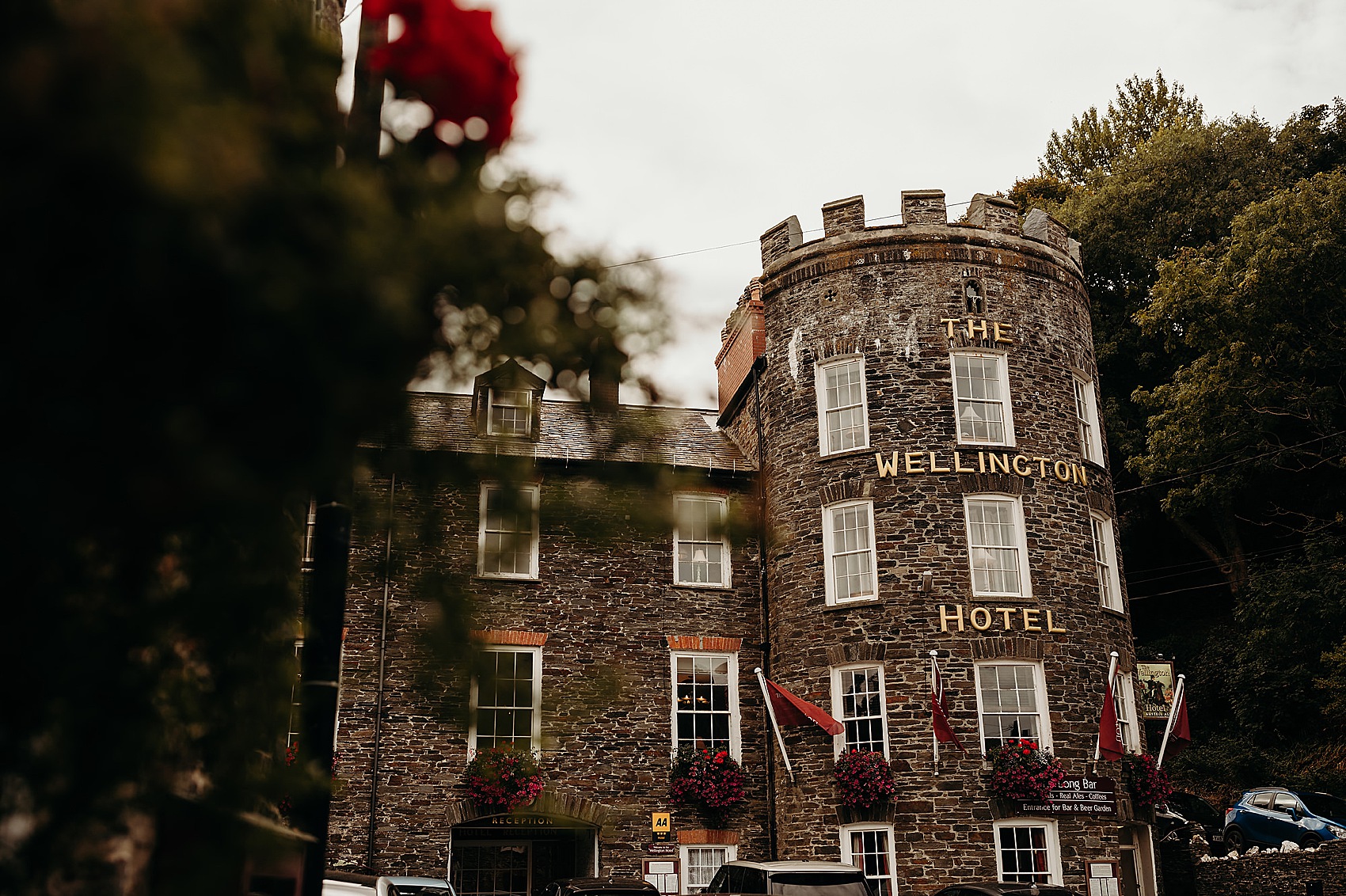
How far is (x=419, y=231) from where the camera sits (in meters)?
1.81

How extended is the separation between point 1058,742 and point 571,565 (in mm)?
9569

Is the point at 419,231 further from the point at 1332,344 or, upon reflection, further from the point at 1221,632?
the point at 1221,632

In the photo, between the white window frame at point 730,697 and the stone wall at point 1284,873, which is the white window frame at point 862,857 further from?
the stone wall at point 1284,873

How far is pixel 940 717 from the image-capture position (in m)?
19.7

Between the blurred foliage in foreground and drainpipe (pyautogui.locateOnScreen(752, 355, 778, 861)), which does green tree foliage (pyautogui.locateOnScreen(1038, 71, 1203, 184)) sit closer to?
the blurred foliage in foreground

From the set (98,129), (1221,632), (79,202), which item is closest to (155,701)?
(79,202)

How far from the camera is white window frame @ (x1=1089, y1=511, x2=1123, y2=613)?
73.7 feet

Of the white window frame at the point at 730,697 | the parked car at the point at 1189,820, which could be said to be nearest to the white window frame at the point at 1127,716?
the parked car at the point at 1189,820

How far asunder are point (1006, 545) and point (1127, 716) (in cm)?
420

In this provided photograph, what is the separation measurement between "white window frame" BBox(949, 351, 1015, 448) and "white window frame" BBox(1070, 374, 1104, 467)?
1763 millimetres

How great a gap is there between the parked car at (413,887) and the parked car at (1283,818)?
20.2 meters

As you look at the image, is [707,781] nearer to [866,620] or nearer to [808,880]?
[866,620]

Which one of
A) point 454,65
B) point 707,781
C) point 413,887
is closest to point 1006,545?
point 707,781

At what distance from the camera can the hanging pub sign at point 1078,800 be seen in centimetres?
1964
